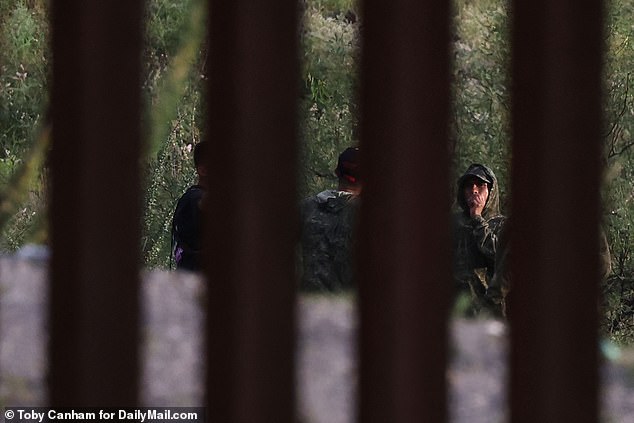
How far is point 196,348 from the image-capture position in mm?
3584

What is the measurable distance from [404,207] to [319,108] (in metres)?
9.68

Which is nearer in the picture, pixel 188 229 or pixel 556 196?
pixel 556 196

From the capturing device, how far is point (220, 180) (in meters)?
0.76

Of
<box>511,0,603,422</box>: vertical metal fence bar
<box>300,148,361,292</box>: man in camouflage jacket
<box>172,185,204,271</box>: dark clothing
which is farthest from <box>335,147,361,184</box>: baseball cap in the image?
<box>511,0,603,422</box>: vertical metal fence bar

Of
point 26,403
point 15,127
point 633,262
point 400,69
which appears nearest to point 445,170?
point 400,69

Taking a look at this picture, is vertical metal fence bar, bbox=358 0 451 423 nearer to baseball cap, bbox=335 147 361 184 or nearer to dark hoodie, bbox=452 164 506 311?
baseball cap, bbox=335 147 361 184

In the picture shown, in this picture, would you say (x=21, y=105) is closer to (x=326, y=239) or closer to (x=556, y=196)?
(x=326, y=239)

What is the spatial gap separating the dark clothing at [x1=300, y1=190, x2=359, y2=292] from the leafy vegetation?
603 centimetres

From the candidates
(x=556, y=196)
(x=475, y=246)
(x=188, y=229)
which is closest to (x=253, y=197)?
(x=556, y=196)

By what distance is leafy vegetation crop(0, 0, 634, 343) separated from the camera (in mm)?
9648

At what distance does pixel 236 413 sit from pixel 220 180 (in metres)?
0.16

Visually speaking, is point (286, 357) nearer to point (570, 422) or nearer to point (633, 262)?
point (570, 422)

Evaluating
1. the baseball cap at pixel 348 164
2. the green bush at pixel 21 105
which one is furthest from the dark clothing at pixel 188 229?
the green bush at pixel 21 105

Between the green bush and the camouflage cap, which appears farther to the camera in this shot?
the green bush
